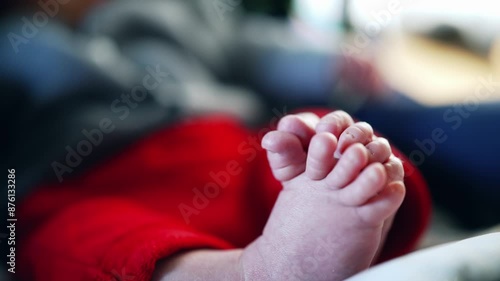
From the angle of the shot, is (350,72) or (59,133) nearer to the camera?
(59,133)

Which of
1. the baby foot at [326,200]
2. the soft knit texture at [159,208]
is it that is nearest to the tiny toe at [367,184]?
the baby foot at [326,200]

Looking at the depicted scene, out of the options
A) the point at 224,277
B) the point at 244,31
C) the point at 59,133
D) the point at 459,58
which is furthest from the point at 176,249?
the point at 459,58

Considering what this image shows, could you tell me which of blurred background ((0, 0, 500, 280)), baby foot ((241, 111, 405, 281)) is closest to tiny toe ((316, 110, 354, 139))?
baby foot ((241, 111, 405, 281))

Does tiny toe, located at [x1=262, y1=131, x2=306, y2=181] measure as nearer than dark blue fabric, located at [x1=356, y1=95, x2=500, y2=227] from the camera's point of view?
Yes

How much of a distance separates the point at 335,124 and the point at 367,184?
6 cm

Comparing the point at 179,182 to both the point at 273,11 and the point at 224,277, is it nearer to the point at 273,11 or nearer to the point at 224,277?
the point at 224,277

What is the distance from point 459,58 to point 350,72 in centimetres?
33

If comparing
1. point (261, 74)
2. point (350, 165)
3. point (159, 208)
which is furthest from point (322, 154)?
point (261, 74)

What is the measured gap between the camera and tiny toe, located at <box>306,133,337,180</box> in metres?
0.33

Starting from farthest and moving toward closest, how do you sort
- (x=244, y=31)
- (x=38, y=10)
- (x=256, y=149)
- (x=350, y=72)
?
→ 1. (x=244, y=31)
2. (x=350, y=72)
3. (x=38, y=10)
4. (x=256, y=149)

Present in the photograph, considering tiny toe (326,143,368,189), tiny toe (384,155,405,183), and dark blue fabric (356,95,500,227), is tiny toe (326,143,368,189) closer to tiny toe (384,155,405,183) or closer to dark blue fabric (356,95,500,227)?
tiny toe (384,155,405,183)

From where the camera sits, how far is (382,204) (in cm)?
33

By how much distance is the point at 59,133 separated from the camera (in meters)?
0.62

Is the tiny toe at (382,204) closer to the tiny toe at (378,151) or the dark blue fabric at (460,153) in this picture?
the tiny toe at (378,151)
